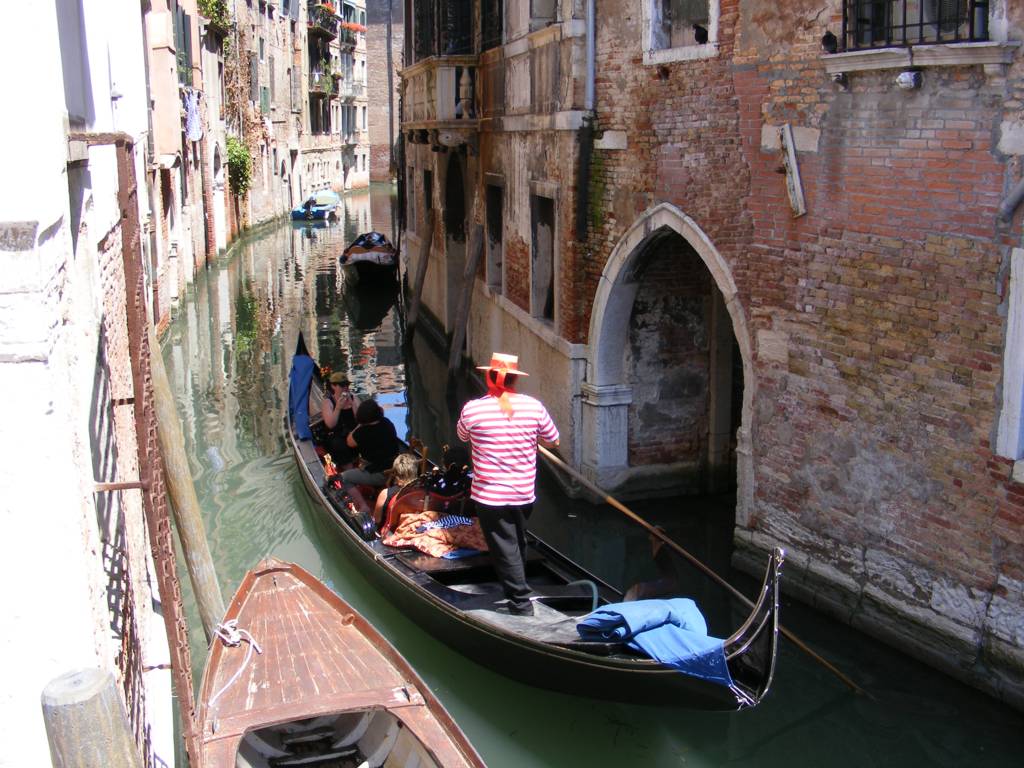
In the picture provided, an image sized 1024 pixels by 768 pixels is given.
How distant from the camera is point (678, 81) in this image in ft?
21.8

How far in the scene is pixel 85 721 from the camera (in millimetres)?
2285

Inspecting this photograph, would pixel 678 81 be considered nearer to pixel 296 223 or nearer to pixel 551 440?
pixel 551 440

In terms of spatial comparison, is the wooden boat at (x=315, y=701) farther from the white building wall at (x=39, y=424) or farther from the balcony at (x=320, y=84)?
the balcony at (x=320, y=84)

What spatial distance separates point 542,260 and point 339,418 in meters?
2.08

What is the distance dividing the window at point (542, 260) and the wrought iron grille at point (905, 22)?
358cm

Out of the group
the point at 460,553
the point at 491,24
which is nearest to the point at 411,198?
the point at 491,24

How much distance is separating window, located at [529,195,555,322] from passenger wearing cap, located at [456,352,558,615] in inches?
142

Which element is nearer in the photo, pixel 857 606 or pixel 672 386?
pixel 857 606

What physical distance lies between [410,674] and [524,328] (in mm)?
5345

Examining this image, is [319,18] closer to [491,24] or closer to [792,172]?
[491,24]

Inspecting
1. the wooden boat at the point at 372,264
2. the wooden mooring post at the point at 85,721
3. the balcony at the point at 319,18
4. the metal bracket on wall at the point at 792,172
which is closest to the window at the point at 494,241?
the metal bracket on wall at the point at 792,172

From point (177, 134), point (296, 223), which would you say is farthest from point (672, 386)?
point (296, 223)

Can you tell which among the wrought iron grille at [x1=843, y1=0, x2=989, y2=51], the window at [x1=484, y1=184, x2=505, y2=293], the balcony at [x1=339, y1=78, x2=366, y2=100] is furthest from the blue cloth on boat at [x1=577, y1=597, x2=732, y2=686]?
the balcony at [x1=339, y1=78, x2=366, y2=100]

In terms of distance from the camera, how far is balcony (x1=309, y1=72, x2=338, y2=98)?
34.2 m
